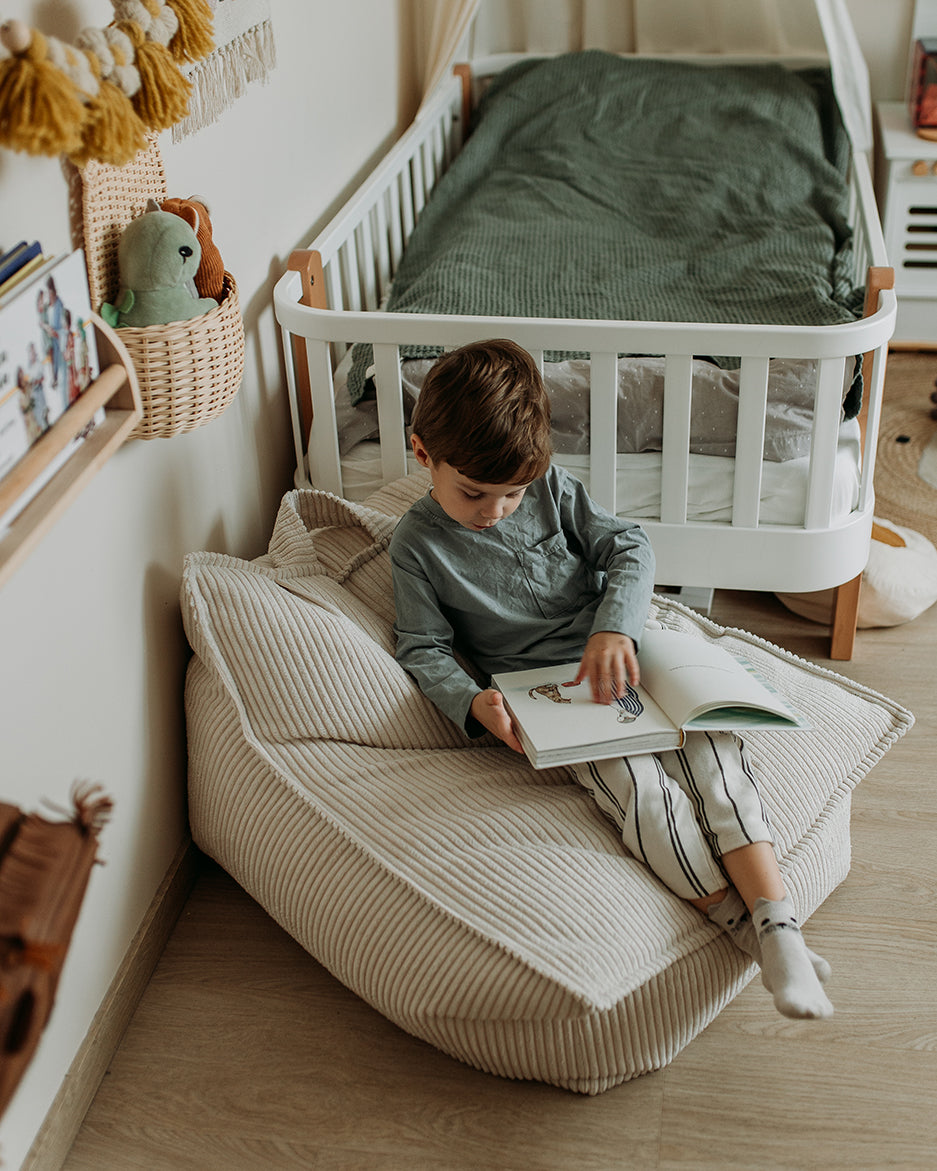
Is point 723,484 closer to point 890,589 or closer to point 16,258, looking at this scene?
point 890,589

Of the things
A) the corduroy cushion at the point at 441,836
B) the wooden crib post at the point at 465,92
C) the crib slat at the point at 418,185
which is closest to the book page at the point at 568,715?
the corduroy cushion at the point at 441,836

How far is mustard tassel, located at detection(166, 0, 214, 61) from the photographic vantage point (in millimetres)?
1320

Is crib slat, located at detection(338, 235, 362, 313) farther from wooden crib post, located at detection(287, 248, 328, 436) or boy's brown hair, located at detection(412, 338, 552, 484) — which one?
boy's brown hair, located at detection(412, 338, 552, 484)

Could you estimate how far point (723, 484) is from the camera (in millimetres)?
1949

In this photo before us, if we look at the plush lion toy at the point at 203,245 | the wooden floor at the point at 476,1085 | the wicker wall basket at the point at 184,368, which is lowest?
the wooden floor at the point at 476,1085

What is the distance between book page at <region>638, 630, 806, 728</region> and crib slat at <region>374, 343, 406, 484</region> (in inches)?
23.2

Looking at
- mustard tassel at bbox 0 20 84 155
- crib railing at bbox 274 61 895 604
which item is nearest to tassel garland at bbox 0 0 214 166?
mustard tassel at bbox 0 20 84 155

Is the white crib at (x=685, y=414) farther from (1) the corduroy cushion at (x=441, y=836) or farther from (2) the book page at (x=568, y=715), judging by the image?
(2) the book page at (x=568, y=715)

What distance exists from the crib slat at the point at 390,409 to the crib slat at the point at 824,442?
657mm

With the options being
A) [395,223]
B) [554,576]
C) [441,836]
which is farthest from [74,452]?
[395,223]

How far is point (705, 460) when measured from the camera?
1.96m

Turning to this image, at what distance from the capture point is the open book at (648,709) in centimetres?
146

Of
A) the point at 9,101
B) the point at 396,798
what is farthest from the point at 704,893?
the point at 9,101

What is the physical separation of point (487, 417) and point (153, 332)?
1.34 ft
